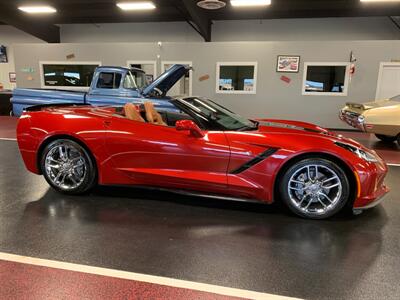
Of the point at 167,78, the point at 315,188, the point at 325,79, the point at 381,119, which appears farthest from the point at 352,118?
the point at 315,188

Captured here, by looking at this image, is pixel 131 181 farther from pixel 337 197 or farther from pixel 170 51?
pixel 170 51

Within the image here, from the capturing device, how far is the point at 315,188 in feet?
9.35

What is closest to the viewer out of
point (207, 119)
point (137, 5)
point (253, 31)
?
point (207, 119)

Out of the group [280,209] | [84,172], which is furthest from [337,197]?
[84,172]

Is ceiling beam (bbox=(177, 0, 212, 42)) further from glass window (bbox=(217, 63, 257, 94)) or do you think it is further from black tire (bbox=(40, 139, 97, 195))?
black tire (bbox=(40, 139, 97, 195))

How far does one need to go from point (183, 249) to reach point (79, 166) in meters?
1.66

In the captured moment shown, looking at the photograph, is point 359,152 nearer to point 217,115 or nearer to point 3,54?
point 217,115

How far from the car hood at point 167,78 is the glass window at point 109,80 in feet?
2.80

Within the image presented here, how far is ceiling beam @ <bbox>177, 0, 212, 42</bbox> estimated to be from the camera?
9.86m

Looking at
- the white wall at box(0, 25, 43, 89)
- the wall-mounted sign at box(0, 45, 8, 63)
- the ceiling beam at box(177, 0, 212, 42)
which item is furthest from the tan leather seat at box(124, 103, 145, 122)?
the wall-mounted sign at box(0, 45, 8, 63)

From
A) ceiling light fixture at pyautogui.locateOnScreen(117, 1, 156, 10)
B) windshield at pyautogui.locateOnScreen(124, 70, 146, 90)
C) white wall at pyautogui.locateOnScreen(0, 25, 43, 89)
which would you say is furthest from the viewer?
white wall at pyautogui.locateOnScreen(0, 25, 43, 89)

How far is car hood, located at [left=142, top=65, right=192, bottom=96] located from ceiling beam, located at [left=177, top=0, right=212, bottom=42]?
400cm

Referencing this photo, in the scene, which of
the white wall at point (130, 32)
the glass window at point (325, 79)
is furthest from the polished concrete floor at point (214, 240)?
the white wall at point (130, 32)

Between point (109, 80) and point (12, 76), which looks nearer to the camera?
point (109, 80)
